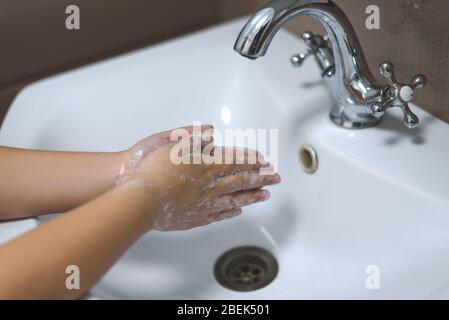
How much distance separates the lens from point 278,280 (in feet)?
1.94

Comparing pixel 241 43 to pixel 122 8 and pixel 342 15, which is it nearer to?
pixel 342 15

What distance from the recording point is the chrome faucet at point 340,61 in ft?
1.60

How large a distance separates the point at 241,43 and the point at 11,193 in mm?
250

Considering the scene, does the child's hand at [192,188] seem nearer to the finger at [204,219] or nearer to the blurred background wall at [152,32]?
the finger at [204,219]

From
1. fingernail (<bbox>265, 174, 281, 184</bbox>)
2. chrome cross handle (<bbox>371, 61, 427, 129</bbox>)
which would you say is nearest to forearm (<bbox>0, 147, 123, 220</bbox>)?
fingernail (<bbox>265, 174, 281, 184</bbox>)

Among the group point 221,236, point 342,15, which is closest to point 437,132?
point 342,15

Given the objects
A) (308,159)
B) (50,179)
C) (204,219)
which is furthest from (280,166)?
(50,179)

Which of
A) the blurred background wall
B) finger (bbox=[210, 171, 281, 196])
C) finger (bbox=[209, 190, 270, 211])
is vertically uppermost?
the blurred background wall

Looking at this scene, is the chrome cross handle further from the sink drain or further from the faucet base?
the sink drain

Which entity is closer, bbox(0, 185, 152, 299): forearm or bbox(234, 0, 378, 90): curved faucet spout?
bbox(0, 185, 152, 299): forearm

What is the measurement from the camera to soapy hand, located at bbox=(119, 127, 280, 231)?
18.8 inches

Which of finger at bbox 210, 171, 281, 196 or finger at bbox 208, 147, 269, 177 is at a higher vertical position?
finger at bbox 208, 147, 269, 177

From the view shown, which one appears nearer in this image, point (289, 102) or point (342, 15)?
point (342, 15)
